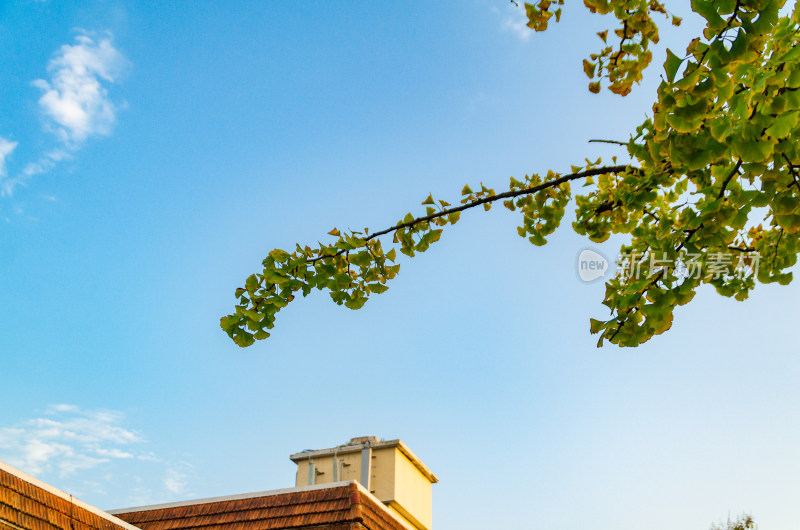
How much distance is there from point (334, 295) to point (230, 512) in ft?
24.2

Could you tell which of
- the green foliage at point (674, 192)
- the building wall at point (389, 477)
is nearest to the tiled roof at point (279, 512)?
the building wall at point (389, 477)

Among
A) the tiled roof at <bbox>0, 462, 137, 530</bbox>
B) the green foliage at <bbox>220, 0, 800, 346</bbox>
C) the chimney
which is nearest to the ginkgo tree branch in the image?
the green foliage at <bbox>220, 0, 800, 346</bbox>

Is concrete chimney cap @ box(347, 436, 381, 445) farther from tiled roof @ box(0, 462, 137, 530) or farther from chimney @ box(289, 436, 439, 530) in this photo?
tiled roof @ box(0, 462, 137, 530)

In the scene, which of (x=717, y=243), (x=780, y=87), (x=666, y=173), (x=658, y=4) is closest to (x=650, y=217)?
(x=666, y=173)

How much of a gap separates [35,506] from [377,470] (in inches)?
320

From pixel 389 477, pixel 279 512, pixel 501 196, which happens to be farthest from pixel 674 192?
pixel 389 477

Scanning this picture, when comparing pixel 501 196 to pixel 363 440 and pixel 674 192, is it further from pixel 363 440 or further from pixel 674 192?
pixel 363 440

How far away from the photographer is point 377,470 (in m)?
14.1

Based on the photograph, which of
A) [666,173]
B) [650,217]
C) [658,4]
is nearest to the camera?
[666,173]

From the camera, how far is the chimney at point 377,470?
14.0m

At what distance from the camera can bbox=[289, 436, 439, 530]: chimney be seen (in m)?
14.0

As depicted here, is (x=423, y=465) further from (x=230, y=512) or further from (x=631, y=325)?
(x=631, y=325)

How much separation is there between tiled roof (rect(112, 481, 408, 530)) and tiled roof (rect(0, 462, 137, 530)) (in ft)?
6.01

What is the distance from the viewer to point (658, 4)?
12.3 feet
